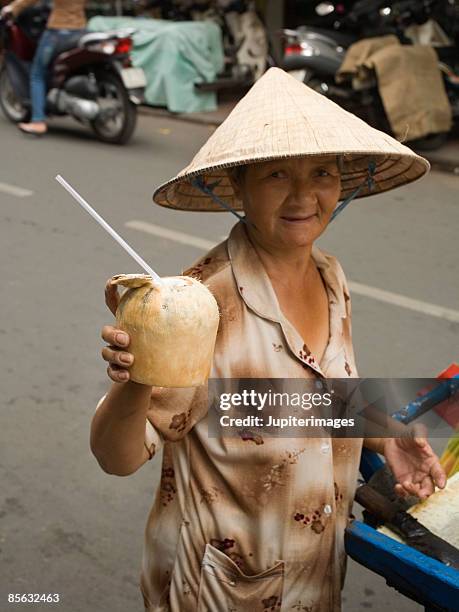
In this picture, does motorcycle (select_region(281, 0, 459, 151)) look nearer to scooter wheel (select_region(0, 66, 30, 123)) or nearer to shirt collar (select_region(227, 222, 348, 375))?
scooter wheel (select_region(0, 66, 30, 123))

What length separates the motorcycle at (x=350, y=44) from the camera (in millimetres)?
7312

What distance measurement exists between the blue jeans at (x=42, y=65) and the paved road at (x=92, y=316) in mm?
318

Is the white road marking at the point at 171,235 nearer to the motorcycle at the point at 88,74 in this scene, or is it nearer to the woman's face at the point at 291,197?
the motorcycle at the point at 88,74

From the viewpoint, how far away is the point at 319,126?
4.55 ft

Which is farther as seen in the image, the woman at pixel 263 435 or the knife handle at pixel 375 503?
the knife handle at pixel 375 503

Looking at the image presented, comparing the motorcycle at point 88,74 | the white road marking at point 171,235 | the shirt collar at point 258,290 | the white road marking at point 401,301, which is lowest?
the white road marking at point 171,235

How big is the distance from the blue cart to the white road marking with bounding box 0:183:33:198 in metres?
4.87

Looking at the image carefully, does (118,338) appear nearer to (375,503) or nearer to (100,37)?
(375,503)

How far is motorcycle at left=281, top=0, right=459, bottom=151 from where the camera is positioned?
731 centimetres

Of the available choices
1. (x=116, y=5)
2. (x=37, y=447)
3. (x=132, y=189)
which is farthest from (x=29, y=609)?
(x=116, y=5)

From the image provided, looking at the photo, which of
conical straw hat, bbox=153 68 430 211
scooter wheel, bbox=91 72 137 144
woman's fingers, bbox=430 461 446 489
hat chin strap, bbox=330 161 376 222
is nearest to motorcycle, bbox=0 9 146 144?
scooter wheel, bbox=91 72 137 144

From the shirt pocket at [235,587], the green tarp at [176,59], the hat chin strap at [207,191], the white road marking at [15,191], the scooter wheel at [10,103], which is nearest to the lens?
the shirt pocket at [235,587]

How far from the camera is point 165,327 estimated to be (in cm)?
114

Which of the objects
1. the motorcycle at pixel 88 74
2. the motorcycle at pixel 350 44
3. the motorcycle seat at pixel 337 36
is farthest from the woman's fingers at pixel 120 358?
the motorcycle seat at pixel 337 36
